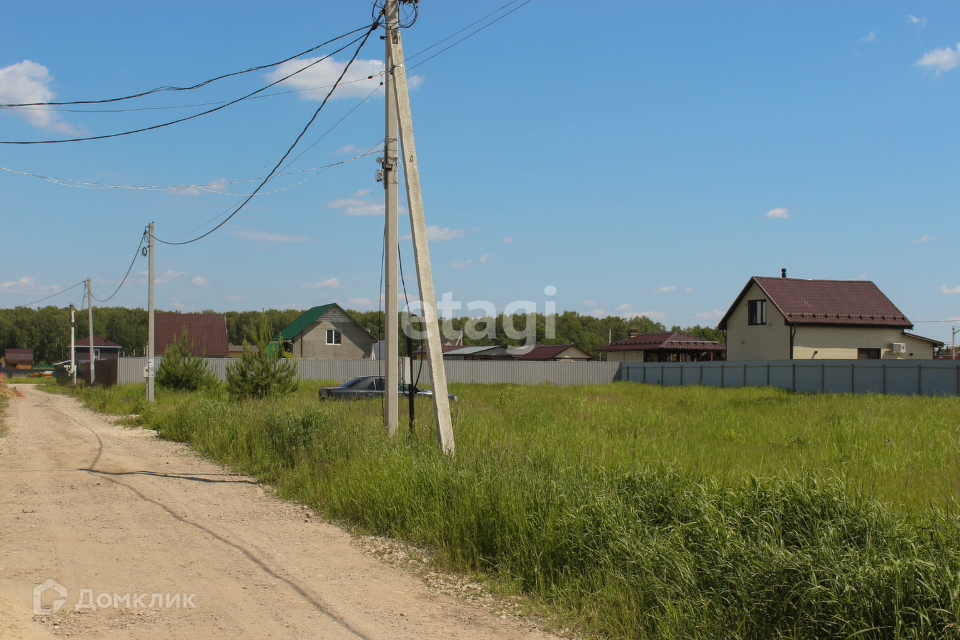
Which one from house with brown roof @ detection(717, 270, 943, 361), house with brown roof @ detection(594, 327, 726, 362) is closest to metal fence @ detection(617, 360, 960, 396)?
house with brown roof @ detection(717, 270, 943, 361)

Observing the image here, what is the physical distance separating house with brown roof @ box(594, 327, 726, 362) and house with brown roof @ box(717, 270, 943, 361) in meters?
11.3

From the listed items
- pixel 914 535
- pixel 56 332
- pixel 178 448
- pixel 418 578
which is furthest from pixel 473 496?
pixel 56 332

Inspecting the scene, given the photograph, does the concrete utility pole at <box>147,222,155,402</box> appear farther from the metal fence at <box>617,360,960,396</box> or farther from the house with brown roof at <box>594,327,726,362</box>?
the house with brown roof at <box>594,327,726,362</box>

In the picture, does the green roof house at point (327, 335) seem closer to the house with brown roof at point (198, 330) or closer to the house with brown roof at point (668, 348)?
the house with brown roof at point (198, 330)

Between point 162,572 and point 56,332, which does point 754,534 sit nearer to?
point 162,572

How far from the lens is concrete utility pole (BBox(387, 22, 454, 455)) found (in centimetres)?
818

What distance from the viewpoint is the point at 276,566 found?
5461mm

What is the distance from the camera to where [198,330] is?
52.2 meters

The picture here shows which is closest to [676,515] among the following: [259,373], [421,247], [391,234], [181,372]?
[421,247]

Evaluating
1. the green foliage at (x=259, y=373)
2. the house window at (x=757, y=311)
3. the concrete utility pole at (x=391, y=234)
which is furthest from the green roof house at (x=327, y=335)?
the concrete utility pole at (x=391, y=234)

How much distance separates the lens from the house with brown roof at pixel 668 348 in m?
50.6

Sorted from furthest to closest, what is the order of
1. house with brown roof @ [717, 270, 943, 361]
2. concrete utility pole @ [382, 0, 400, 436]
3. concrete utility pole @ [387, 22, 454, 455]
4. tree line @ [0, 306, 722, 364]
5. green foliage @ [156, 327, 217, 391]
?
tree line @ [0, 306, 722, 364], house with brown roof @ [717, 270, 943, 361], green foliage @ [156, 327, 217, 391], concrete utility pole @ [382, 0, 400, 436], concrete utility pole @ [387, 22, 454, 455]

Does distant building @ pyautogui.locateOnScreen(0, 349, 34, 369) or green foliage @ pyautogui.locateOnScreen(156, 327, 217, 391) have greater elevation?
green foliage @ pyautogui.locateOnScreen(156, 327, 217, 391)

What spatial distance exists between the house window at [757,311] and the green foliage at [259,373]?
29.3 meters
